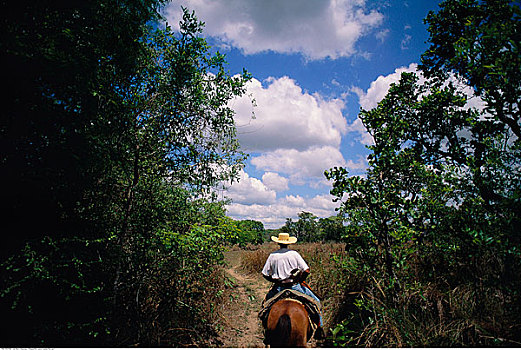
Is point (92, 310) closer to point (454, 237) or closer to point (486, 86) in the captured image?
point (454, 237)

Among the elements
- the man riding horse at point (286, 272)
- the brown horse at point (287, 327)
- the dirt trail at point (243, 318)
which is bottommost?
the dirt trail at point (243, 318)

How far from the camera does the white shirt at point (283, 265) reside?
5172 millimetres

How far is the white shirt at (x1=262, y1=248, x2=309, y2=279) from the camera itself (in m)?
5.17

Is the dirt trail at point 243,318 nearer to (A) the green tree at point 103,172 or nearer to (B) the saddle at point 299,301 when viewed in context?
(A) the green tree at point 103,172

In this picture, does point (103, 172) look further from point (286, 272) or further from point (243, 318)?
point (243, 318)

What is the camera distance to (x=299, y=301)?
425 centimetres

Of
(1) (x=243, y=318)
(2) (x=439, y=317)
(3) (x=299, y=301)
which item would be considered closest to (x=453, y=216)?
(2) (x=439, y=317)

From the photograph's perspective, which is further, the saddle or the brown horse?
the saddle

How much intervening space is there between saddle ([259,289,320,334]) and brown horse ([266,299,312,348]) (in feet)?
1.15

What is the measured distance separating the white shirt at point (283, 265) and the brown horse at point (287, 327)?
121cm

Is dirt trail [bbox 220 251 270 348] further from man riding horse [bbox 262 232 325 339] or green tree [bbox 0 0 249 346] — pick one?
man riding horse [bbox 262 232 325 339]

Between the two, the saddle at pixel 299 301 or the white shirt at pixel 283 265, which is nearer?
the saddle at pixel 299 301

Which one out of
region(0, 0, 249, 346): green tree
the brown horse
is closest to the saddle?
the brown horse

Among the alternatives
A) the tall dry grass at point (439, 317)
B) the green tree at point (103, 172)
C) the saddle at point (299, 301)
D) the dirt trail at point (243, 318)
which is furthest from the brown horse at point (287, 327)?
the dirt trail at point (243, 318)
